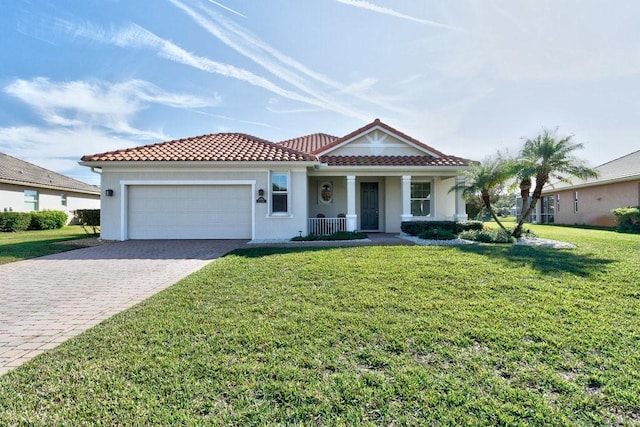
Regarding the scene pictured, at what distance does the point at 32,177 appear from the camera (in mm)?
21172

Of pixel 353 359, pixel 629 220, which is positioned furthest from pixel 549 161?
pixel 353 359

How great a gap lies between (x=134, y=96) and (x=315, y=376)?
1719 centimetres

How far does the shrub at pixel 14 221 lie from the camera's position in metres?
17.1

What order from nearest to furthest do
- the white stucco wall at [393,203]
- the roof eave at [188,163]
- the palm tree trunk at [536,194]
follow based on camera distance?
the palm tree trunk at [536,194] → the roof eave at [188,163] → the white stucco wall at [393,203]

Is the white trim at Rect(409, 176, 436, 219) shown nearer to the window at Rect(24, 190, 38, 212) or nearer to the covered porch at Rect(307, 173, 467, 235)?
the covered porch at Rect(307, 173, 467, 235)

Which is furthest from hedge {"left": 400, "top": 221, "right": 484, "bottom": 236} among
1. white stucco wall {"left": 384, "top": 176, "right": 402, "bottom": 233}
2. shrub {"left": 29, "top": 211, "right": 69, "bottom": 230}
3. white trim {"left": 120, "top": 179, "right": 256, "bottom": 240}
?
shrub {"left": 29, "top": 211, "right": 69, "bottom": 230}

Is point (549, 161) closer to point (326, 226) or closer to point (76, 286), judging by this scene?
point (326, 226)

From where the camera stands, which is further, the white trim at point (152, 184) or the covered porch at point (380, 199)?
the covered porch at point (380, 199)

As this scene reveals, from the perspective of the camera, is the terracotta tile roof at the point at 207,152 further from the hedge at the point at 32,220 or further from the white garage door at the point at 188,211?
the hedge at the point at 32,220

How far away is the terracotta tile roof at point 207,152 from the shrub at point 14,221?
11208mm

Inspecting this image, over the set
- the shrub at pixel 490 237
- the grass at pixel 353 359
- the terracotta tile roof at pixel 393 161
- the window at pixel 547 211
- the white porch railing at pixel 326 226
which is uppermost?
the terracotta tile roof at pixel 393 161

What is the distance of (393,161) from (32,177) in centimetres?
2558

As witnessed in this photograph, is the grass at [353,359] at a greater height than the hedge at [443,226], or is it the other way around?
the hedge at [443,226]

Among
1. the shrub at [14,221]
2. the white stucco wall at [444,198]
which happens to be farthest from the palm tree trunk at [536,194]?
the shrub at [14,221]
